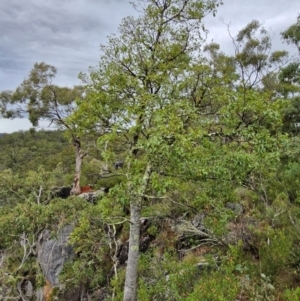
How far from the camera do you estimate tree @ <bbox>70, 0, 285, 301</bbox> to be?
512 centimetres

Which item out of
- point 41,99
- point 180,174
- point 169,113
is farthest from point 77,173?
point 169,113

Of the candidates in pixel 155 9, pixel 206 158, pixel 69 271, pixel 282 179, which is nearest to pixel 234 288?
pixel 206 158

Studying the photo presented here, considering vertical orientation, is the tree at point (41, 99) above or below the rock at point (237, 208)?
above

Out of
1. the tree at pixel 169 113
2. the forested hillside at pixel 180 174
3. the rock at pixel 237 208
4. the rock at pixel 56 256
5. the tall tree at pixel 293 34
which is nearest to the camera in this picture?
the forested hillside at pixel 180 174

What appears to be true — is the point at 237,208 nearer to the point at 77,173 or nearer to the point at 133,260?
the point at 133,260

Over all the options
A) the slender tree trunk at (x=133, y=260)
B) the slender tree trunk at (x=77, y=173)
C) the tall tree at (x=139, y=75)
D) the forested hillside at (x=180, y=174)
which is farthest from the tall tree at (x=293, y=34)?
the slender tree trunk at (x=133, y=260)

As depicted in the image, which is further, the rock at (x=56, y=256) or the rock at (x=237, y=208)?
the rock at (x=56, y=256)

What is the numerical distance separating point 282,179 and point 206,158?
122 inches

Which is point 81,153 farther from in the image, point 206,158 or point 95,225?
point 206,158

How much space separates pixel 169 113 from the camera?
5.13 meters

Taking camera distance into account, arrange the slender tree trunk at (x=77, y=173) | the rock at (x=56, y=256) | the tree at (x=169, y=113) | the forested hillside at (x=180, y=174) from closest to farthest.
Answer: the forested hillside at (x=180, y=174) → the tree at (x=169, y=113) → the rock at (x=56, y=256) → the slender tree trunk at (x=77, y=173)

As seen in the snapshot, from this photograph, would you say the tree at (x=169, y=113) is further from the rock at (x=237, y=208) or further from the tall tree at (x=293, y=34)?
the tall tree at (x=293, y=34)

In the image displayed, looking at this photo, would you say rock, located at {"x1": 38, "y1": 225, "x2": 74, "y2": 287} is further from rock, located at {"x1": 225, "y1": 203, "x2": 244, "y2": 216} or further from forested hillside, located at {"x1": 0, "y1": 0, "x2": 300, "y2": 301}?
rock, located at {"x1": 225, "y1": 203, "x2": 244, "y2": 216}

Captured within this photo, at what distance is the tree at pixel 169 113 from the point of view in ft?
16.8
